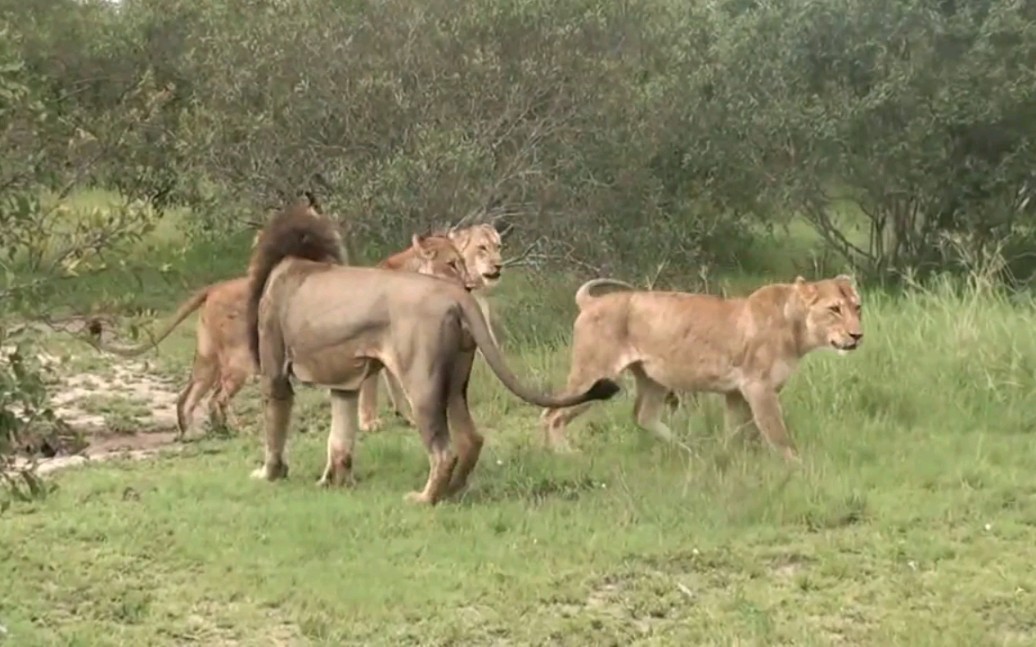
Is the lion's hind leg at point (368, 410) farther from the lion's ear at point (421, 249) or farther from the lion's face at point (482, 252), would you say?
the lion's face at point (482, 252)

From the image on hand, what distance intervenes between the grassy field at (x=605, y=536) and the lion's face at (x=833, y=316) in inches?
23.7

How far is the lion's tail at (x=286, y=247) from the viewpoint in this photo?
920 cm

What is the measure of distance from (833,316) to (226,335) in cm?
447

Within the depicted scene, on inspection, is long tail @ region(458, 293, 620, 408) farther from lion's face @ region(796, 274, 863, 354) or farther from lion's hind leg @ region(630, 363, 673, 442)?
lion's hind leg @ region(630, 363, 673, 442)

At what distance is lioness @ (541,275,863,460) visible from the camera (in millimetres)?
8898

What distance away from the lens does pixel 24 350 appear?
502 cm

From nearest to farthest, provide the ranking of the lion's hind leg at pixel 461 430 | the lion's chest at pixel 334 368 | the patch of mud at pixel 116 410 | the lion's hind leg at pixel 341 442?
the lion's hind leg at pixel 461 430 < the lion's chest at pixel 334 368 < the lion's hind leg at pixel 341 442 < the patch of mud at pixel 116 410

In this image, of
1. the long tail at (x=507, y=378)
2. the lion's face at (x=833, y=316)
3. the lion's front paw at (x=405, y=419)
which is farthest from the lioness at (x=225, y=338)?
the lion's face at (x=833, y=316)

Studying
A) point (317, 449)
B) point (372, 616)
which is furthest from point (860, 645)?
point (317, 449)

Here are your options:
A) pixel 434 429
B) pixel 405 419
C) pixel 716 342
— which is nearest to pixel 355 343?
pixel 434 429

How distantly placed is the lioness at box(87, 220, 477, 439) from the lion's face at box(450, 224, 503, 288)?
0.87 ft

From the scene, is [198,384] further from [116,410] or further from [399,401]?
[399,401]

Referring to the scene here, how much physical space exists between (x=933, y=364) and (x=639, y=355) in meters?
2.26

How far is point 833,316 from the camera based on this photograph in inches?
348
